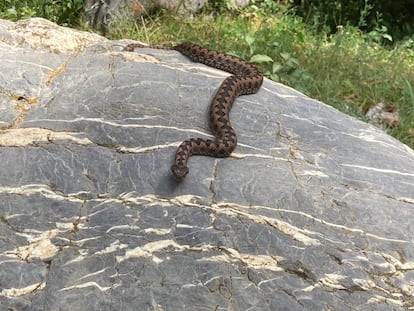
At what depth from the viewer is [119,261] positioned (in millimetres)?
4285

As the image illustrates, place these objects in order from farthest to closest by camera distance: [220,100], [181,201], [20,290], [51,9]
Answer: [51,9] → [220,100] → [181,201] → [20,290]

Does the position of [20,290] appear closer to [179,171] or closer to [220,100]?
[179,171]

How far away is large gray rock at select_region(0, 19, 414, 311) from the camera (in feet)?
13.8

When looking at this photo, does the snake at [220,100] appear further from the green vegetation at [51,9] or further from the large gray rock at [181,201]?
the green vegetation at [51,9]

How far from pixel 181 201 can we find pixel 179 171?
233 mm

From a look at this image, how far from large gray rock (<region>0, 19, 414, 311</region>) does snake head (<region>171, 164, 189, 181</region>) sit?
0.28ft

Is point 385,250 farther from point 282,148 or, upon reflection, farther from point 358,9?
point 358,9

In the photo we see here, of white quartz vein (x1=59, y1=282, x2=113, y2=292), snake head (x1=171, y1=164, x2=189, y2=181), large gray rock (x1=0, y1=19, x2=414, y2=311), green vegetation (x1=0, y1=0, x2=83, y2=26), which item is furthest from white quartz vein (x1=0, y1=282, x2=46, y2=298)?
green vegetation (x1=0, y1=0, x2=83, y2=26)

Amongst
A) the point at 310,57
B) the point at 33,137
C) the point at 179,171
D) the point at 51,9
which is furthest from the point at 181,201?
the point at 51,9

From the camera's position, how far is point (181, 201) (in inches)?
185

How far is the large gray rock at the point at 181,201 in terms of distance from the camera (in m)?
4.21

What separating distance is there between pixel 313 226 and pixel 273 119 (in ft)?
4.42

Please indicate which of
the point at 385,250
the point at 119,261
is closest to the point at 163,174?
the point at 119,261

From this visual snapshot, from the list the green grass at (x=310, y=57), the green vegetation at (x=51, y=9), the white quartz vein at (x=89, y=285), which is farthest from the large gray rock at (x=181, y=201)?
the green vegetation at (x=51, y=9)
